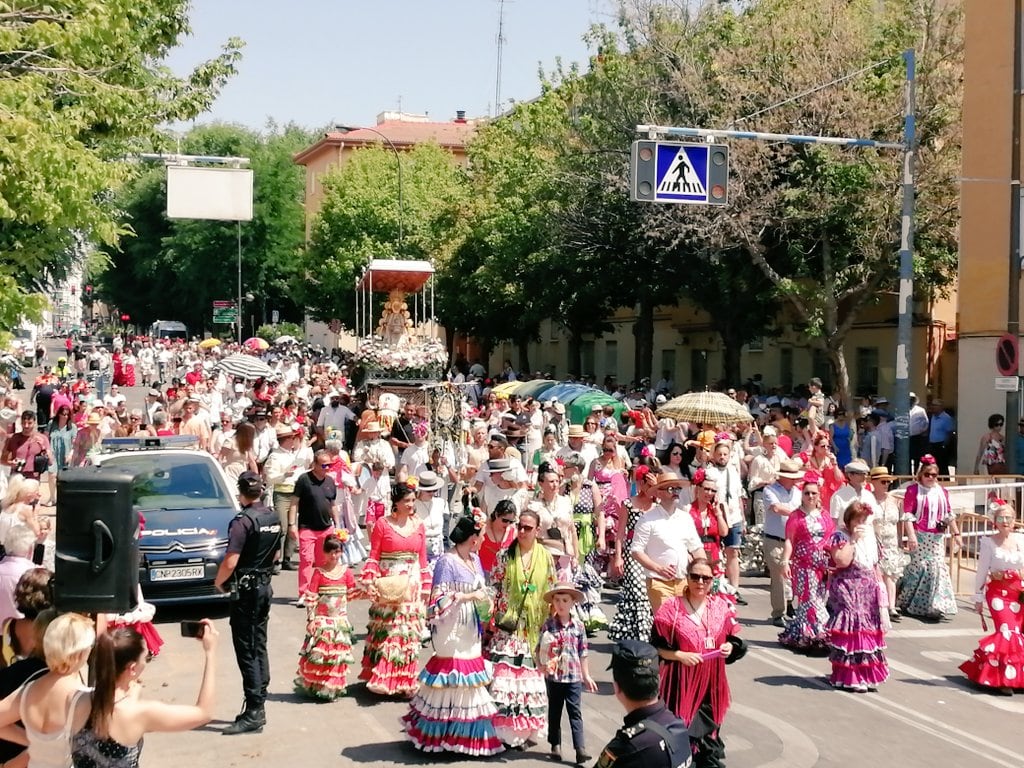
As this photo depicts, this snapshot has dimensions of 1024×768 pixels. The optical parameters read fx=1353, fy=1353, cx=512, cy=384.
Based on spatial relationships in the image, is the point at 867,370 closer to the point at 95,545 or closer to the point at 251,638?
the point at 251,638

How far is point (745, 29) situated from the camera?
30.3 m

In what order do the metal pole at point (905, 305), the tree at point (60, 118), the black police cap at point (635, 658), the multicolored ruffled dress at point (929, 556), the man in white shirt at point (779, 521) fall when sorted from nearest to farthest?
the black police cap at point (635, 658), the tree at point (60, 118), the man in white shirt at point (779, 521), the multicolored ruffled dress at point (929, 556), the metal pole at point (905, 305)

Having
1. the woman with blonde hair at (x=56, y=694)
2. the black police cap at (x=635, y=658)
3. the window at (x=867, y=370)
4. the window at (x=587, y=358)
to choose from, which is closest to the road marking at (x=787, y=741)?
the black police cap at (x=635, y=658)

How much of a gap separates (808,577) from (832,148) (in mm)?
16947

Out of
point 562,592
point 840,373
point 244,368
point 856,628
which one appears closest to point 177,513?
point 562,592

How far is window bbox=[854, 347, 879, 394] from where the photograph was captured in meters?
35.9

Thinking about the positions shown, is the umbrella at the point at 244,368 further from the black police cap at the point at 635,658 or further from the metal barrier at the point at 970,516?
the black police cap at the point at 635,658

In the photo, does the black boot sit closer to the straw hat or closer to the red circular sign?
the straw hat

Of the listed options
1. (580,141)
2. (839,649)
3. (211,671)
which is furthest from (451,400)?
(211,671)

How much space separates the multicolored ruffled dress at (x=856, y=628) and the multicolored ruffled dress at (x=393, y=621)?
3568 mm

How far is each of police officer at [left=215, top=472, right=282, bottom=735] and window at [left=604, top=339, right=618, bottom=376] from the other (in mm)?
42554

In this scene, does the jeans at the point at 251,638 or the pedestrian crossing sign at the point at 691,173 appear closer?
the jeans at the point at 251,638

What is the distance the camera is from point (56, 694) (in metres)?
5.47

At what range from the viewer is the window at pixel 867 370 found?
35875mm
